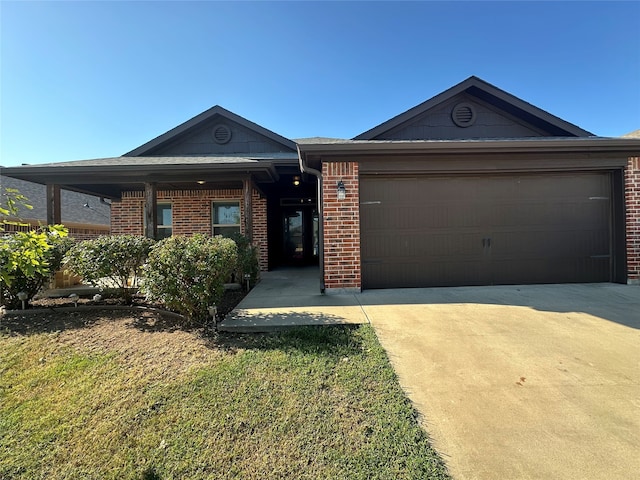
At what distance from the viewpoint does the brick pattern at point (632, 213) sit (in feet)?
18.4

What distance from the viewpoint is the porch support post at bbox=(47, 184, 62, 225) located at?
6659 mm

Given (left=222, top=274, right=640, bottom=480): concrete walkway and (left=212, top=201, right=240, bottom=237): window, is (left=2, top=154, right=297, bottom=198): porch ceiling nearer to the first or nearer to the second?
(left=212, top=201, right=240, bottom=237): window

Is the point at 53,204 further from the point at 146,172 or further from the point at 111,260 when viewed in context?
the point at 111,260

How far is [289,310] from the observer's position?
4.25 metres

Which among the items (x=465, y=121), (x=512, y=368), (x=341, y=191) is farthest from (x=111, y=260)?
(x=465, y=121)

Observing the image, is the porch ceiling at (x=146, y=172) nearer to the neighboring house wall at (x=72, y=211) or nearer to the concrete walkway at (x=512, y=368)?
the concrete walkway at (x=512, y=368)

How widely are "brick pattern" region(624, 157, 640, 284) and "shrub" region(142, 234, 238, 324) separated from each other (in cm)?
784

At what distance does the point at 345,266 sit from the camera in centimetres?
550

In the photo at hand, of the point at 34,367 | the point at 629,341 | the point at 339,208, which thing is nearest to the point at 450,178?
the point at 339,208

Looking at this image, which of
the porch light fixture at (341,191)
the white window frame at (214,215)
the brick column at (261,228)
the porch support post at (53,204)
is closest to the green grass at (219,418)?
the porch light fixture at (341,191)

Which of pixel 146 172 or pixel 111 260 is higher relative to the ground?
pixel 146 172

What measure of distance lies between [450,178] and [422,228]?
1.22 meters

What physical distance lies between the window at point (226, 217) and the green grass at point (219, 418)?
598cm

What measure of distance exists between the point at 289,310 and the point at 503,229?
15.8 ft
